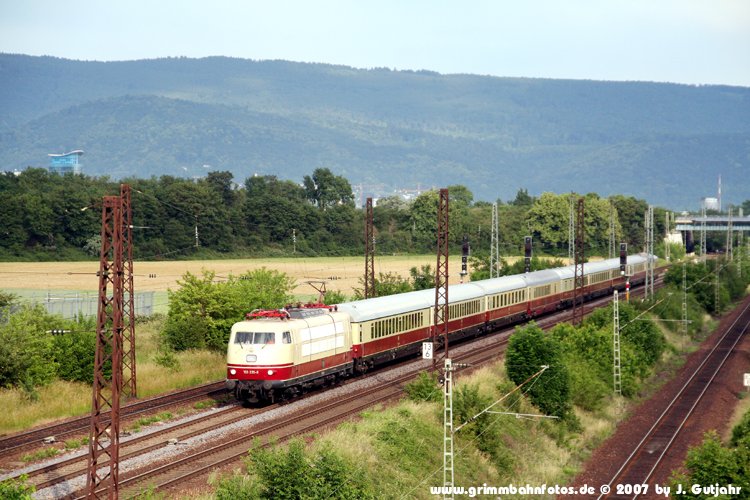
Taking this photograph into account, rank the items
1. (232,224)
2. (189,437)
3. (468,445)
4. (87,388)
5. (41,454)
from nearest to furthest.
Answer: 1. (41,454)
2. (189,437)
3. (468,445)
4. (87,388)
5. (232,224)

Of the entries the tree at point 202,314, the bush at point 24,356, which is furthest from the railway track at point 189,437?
the tree at point 202,314

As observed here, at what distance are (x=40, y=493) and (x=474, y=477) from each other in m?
14.9

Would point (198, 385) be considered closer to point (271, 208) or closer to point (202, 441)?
point (202, 441)

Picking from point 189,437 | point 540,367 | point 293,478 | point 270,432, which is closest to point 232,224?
point 540,367

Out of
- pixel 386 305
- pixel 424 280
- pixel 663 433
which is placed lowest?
pixel 663 433

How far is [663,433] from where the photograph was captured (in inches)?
1763

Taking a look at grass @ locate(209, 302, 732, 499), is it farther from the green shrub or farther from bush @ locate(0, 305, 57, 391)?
bush @ locate(0, 305, 57, 391)

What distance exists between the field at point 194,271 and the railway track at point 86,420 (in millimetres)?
36406

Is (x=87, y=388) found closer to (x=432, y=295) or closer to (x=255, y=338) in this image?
(x=255, y=338)

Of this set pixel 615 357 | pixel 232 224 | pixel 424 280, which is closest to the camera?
pixel 615 357

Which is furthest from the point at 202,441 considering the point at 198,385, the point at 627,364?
the point at 627,364

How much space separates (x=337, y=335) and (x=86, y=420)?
446 inches

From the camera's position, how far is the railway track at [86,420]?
107ft

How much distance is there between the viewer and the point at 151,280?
101 metres
